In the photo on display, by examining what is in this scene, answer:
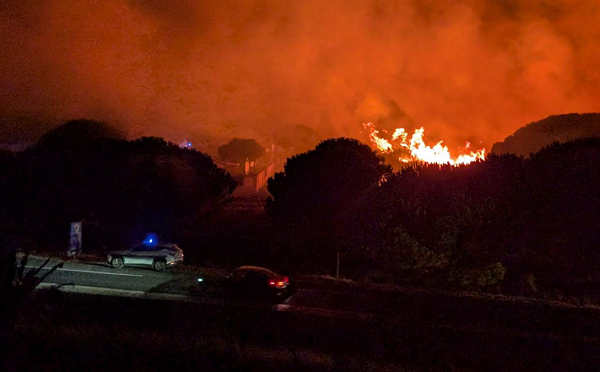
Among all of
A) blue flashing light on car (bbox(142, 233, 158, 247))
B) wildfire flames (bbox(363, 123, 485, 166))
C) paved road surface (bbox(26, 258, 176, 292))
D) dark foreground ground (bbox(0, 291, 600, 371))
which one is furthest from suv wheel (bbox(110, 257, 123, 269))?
wildfire flames (bbox(363, 123, 485, 166))

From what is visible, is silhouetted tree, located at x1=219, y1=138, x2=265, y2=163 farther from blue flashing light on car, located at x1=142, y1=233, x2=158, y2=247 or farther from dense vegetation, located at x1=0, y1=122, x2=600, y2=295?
blue flashing light on car, located at x1=142, y1=233, x2=158, y2=247

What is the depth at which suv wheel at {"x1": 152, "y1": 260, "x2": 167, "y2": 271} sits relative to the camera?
2180cm

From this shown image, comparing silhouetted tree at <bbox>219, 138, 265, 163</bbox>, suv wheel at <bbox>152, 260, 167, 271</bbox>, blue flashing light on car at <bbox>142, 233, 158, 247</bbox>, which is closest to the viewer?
suv wheel at <bbox>152, 260, 167, 271</bbox>

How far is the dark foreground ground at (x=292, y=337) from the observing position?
24.0ft

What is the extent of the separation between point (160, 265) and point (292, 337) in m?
13.0

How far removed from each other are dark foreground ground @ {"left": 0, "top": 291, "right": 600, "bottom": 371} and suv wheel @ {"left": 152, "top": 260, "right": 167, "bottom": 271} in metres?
6.86

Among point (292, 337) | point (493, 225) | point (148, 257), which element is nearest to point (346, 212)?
point (493, 225)

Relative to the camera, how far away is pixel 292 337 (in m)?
10.4

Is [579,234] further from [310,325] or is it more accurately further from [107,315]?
[107,315]

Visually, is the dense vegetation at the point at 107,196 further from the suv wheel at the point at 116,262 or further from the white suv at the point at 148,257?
the white suv at the point at 148,257

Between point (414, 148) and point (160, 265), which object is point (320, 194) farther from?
point (414, 148)

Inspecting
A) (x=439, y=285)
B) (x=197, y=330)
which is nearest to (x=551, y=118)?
(x=439, y=285)

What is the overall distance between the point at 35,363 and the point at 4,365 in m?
0.41

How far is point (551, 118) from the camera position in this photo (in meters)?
45.2
